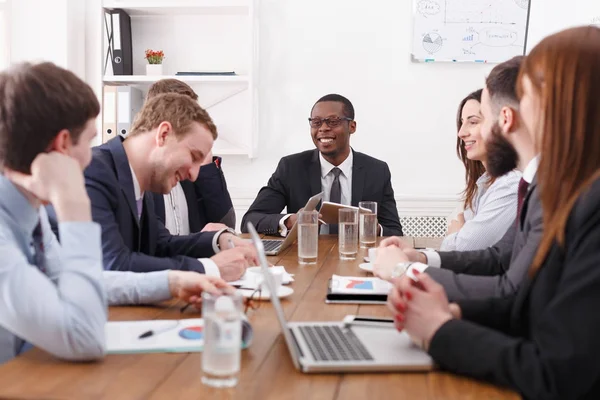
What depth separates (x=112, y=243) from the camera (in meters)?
1.81

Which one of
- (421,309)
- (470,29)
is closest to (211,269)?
(421,309)

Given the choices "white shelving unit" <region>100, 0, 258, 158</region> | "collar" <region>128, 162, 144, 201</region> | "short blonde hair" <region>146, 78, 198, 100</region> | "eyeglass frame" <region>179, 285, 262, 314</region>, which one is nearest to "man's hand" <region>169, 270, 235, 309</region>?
"eyeglass frame" <region>179, 285, 262, 314</region>

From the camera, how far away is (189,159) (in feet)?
6.97

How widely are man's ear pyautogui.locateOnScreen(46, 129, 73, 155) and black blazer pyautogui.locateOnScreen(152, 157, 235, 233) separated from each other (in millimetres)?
1905

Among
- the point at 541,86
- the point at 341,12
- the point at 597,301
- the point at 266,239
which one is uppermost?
the point at 341,12

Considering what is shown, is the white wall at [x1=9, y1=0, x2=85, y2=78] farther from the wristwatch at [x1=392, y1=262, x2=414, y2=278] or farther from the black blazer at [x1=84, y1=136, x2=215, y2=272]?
the wristwatch at [x1=392, y1=262, x2=414, y2=278]

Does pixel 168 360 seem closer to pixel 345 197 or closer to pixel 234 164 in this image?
pixel 345 197

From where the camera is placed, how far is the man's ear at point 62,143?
4.07 ft

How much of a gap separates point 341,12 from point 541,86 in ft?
10.4

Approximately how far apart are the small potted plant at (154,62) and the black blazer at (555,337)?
3322 millimetres

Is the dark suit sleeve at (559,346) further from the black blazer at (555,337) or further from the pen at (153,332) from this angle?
the pen at (153,332)

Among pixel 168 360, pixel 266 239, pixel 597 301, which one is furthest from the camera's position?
pixel 266 239

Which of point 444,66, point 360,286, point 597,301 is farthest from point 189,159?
point 444,66

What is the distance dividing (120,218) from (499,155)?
51.4 inches
